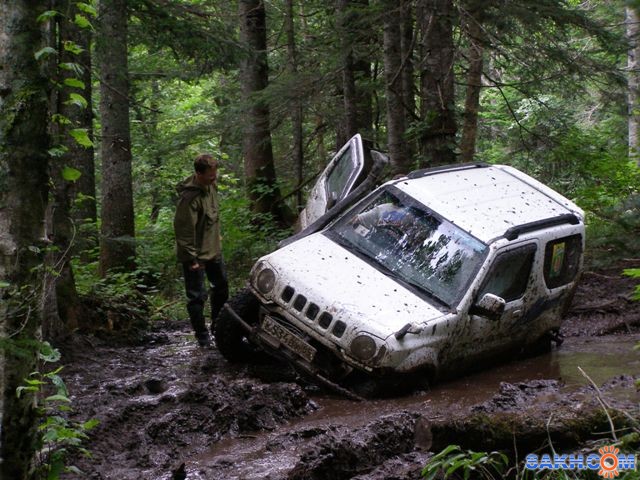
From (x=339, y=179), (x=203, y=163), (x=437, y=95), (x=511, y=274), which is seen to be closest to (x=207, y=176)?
(x=203, y=163)

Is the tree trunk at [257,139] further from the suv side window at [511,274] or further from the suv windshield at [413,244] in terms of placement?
the suv side window at [511,274]

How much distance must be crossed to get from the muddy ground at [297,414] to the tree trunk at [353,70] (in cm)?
637

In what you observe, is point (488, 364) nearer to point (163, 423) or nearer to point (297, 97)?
point (163, 423)

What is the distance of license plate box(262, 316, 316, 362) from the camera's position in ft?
21.9

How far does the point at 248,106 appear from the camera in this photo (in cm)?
1520

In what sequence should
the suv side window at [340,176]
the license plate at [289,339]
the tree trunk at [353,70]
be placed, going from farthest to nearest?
the tree trunk at [353,70]
the suv side window at [340,176]
the license plate at [289,339]

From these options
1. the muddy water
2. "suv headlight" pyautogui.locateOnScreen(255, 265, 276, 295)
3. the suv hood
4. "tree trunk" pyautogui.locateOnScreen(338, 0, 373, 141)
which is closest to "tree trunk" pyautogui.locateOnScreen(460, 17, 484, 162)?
A: "tree trunk" pyautogui.locateOnScreen(338, 0, 373, 141)

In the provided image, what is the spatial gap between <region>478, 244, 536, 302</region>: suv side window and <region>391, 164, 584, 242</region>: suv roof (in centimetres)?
25

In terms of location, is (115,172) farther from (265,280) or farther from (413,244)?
(413,244)

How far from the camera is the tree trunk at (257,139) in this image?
55.5ft

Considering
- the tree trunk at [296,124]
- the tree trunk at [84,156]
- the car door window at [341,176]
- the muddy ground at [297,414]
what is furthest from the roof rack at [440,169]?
the tree trunk at [296,124]

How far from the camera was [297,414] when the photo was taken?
6.24 m

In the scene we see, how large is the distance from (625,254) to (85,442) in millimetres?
9221

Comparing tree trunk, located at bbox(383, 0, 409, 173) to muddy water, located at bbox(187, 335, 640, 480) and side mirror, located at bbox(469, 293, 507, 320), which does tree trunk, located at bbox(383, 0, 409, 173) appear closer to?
muddy water, located at bbox(187, 335, 640, 480)
